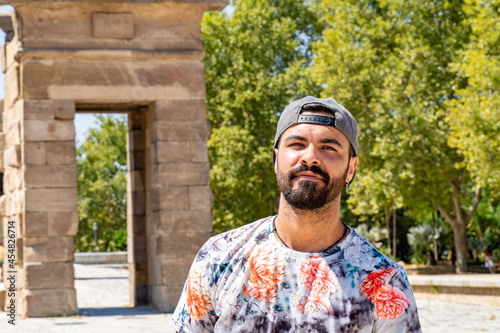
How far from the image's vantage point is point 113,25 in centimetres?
1368

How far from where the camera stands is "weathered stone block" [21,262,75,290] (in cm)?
1309

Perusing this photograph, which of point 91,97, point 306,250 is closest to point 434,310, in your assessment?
point 91,97

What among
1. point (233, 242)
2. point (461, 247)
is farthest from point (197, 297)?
point (461, 247)

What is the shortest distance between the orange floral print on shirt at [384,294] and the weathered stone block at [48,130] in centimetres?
1109

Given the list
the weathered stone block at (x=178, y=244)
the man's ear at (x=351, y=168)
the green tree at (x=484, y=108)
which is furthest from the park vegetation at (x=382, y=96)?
the man's ear at (x=351, y=168)

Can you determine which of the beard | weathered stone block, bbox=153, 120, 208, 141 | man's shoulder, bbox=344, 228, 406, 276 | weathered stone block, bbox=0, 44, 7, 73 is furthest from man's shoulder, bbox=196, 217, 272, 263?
weathered stone block, bbox=0, 44, 7, 73

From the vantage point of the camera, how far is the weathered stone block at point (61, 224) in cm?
1332

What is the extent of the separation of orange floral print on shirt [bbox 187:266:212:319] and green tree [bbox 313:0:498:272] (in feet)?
84.6

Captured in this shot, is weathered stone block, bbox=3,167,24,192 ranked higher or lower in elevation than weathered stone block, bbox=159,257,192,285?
higher

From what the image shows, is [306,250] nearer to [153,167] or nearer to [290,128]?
[290,128]

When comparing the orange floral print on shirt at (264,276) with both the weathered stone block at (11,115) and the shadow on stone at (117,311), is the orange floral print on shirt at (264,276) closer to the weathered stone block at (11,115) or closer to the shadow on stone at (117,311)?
the shadow on stone at (117,311)

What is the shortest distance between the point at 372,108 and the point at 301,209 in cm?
2746

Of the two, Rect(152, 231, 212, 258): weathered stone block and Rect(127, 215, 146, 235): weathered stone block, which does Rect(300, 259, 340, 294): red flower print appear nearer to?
Rect(152, 231, 212, 258): weathered stone block

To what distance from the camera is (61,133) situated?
1337 cm
